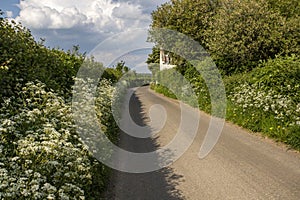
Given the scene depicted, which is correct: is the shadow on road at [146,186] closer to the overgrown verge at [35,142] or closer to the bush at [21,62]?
the overgrown verge at [35,142]

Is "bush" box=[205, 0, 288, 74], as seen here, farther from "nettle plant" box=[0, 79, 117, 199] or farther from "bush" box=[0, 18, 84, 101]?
"nettle plant" box=[0, 79, 117, 199]

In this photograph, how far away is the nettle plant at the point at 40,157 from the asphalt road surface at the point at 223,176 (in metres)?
1.07

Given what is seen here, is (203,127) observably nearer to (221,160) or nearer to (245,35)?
(221,160)

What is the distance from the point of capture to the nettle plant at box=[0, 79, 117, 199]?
3.75 m

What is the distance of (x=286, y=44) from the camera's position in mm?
16969

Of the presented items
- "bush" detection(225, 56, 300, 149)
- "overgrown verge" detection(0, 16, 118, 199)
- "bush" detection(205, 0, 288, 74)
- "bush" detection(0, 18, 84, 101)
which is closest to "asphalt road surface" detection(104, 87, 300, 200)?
"bush" detection(225, 56, 300, 149)

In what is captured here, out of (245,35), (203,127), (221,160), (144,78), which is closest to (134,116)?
(203,127)

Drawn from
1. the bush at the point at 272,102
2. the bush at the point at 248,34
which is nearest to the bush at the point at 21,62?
the bush at the point at 272,102

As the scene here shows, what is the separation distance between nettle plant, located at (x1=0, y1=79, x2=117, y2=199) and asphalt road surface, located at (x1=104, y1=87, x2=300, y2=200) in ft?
3.52

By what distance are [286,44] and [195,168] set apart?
12.3m

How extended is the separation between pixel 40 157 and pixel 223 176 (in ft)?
14.0

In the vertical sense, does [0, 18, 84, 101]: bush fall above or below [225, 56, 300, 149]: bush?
above

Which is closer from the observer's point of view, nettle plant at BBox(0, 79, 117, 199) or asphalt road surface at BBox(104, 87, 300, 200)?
nettle plant at BBox(0, 79, 117, 199)

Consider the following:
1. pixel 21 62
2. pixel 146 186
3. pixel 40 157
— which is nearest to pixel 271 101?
pixel 146 186
